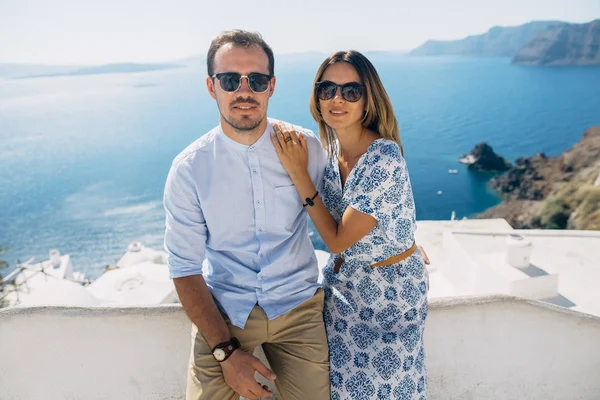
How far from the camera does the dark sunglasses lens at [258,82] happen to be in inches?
80.2

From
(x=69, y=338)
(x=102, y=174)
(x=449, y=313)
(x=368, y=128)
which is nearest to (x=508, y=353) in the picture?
(x=449, y=313)

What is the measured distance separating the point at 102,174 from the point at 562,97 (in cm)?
8004

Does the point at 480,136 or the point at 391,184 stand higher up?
the point at 391,184

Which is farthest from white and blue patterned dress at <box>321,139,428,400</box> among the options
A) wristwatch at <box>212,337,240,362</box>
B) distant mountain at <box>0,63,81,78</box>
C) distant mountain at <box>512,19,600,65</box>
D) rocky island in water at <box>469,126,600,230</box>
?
distant mountain at <box>0,63,81,78</box>

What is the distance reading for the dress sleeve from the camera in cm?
201

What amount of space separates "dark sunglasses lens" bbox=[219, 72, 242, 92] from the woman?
0.28 metres

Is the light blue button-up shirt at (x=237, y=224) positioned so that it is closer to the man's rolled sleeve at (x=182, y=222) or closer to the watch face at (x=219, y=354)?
the man's rolled sleeve at (x=182, y=222)

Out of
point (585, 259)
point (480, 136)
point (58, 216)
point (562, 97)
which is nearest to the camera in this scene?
point (585, 259)

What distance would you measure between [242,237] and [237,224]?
0.20 ft

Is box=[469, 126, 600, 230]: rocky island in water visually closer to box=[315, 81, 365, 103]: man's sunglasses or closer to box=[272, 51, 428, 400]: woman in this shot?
box=[272, 51, 428, 400]: woman

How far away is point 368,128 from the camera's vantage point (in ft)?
7.48

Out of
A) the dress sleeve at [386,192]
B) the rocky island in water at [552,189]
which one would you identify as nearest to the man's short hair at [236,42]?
the dress sleeve at [386,192]

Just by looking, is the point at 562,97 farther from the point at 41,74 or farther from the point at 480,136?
the point at 41,74

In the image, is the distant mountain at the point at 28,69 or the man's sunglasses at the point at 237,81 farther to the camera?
the distant mountain at the point at 28,69
